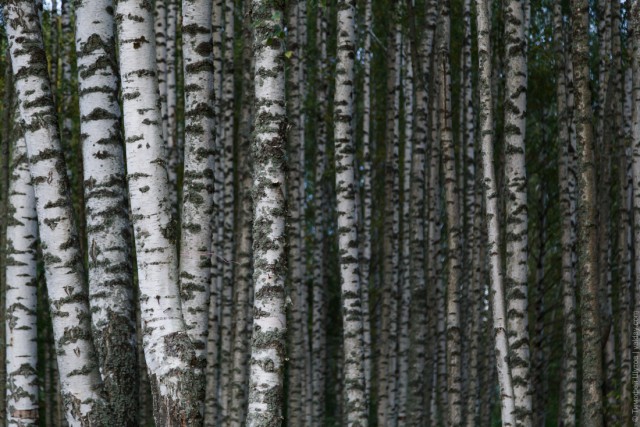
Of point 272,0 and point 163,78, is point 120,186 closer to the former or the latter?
point 272,0

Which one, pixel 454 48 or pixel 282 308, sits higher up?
pixel 454 48

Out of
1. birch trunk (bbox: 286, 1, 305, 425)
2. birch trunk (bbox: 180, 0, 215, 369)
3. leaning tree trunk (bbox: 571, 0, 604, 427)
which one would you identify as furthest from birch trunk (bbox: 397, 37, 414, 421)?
birch trunk (bbox: 180, 0, 215, 369)

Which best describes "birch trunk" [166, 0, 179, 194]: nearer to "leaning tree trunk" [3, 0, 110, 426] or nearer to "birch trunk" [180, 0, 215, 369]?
"birch trunk" [180, 0, 215, 369]

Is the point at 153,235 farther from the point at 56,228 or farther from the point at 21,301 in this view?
the point at 21,301

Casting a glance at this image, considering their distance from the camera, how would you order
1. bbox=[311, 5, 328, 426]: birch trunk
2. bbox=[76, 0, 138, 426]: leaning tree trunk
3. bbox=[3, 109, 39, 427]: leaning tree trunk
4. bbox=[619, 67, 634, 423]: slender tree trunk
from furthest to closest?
1. bbox=[311, 5, 328, 426]: birch trunk
2. bbox=[619, 67, 634, 423]: slender tree trunk
3. bbox=[3, 109, 39, 427]: leaning tree trunk
4. bbox=[76, 0, 138, 426]: leaning tree trunk

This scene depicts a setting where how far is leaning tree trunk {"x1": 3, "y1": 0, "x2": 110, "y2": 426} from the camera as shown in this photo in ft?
19.2

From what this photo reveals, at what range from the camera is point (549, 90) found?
19594 mm

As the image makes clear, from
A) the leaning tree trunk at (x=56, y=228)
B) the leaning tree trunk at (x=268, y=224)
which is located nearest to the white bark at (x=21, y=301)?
the leaning tree trunk at (x=56, y=228)

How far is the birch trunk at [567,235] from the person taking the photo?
10492 mm

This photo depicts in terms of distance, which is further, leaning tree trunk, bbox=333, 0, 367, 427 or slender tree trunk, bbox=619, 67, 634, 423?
slender tree trunk, bbox=619, 67, 634, 423

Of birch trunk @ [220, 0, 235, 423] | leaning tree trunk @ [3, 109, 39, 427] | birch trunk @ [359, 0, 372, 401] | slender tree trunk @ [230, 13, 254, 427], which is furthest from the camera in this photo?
birch trunk @ [359, 0, 372, 401]

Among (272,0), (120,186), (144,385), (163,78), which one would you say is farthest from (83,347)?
(144,385)

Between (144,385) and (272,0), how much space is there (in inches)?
457

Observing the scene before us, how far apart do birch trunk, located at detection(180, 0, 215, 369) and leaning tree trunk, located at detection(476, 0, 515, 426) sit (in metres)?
3.25
